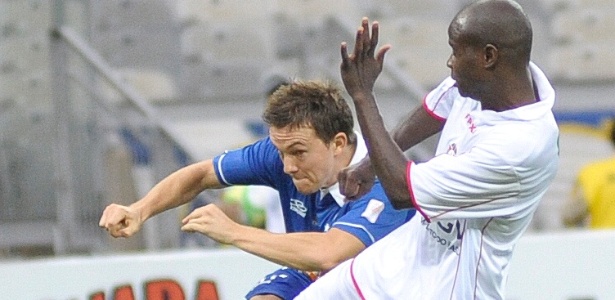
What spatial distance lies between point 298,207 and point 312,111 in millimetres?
387

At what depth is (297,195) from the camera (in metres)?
4.61

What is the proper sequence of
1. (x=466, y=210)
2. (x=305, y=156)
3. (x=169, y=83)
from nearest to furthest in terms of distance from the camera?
(x=466, y=210)
(x=305, y=156)
(x=169, y=83)

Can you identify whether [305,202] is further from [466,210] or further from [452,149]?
[466,210]

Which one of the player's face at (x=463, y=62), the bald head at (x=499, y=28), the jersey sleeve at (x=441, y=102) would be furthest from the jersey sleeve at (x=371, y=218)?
the bald head at (x=499, y=28)

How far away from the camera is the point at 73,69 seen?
7.82 metres

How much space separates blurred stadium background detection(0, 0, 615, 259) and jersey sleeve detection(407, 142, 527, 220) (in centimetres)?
409

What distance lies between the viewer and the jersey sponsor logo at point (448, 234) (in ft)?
13.1

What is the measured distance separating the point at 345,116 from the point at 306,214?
38 cm

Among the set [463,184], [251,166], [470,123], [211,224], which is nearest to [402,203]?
[463,184]

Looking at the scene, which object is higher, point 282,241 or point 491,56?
point 491,56

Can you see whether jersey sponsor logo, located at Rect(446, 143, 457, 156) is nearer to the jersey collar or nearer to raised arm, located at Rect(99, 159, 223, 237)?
the jersey collar

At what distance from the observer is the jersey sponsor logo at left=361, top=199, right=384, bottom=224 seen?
435 centimetres

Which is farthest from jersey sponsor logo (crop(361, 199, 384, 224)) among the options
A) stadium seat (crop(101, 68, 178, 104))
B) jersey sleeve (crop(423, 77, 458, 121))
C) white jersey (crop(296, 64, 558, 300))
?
stadium seat (crop(101, 68, 178, 104))

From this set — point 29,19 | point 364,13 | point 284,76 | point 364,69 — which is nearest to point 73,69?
point 29,19
